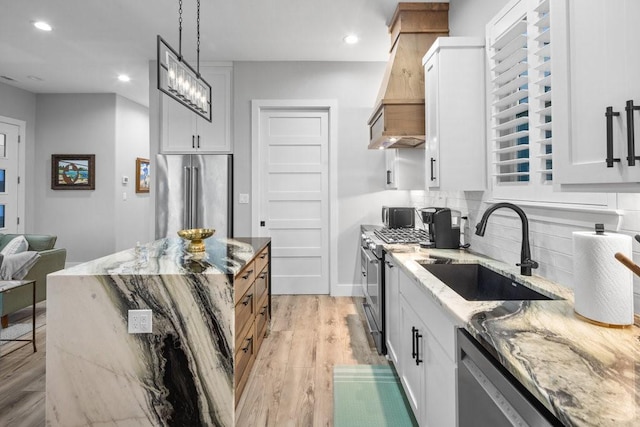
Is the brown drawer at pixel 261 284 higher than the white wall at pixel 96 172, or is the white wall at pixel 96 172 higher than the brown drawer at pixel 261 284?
the white wall at pixel 96 172

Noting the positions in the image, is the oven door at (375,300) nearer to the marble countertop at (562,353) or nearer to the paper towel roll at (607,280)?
the marble countertop at (562,353)

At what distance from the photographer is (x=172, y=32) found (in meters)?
3.74

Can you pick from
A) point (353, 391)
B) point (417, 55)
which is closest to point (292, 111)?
point (417, 55)

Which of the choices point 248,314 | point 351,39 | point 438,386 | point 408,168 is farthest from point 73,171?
A: point 438,386

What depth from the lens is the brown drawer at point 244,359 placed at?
77.4 inches

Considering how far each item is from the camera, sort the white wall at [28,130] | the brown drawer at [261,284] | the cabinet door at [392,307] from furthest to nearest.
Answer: the white wall at [28,130] < the brown drawer at [261,284] < the cabinet door at [392,307]

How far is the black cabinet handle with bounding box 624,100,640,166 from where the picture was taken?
811 millimetres

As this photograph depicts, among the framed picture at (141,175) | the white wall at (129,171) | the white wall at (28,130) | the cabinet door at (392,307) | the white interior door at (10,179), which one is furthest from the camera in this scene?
the framed picture at (141,175)

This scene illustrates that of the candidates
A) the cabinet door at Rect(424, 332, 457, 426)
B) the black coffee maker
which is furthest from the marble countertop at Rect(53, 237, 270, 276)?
the black coffee maker

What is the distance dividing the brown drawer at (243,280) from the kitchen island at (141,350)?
124mm

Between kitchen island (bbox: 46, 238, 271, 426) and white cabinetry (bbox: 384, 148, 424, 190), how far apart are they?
94.3 inches

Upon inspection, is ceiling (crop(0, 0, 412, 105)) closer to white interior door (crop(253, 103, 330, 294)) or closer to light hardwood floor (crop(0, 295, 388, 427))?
white interior door (crop(253, 103, 330, 294))

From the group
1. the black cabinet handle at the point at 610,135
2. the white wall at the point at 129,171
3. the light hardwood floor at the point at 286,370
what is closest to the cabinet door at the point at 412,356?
the light hardwood floor at the point at 286,370

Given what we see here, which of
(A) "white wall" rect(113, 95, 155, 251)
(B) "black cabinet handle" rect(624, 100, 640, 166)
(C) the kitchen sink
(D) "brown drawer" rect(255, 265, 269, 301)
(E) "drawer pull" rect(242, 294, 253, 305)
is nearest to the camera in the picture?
(B) "black cabinet handle" rect(624, 100, 640, 166)
